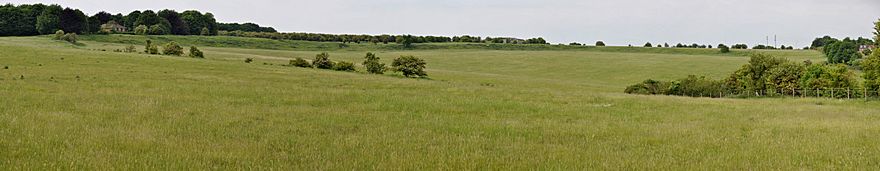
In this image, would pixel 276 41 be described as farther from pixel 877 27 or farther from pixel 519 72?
pixel 877 27

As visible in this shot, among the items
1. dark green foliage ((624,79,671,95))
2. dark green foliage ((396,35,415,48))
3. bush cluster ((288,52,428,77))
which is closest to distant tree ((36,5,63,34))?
bush cluster ((288,52,428,77))

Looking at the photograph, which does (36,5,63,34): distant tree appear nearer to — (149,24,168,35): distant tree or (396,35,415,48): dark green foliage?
(149,24,168,35): distant tree

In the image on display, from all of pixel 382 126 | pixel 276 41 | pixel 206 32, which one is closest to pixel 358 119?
pixel 382 126

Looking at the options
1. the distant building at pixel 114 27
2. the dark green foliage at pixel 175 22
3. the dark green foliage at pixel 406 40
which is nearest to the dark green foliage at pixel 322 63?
the dark green foliage at pixel 406 40

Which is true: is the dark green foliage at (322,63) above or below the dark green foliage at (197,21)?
below

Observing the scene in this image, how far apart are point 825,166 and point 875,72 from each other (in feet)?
174

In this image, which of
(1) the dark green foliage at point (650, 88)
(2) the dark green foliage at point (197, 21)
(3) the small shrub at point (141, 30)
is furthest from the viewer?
(2) the dark green foliage at point (197, 21)

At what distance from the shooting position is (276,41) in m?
160

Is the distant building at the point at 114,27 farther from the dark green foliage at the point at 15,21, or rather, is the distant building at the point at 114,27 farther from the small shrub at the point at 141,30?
the dark green foliage at the point at 15,21

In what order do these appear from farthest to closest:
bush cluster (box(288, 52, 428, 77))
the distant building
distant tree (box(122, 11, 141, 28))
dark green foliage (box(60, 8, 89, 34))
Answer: distant tree (box(122, 11, 141, 28)) → the distant building → dark green foliage (box(60, 8, 89, 34)) → bush cluster (box(288, 52, 428, 77))

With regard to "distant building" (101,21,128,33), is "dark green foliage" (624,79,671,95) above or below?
below

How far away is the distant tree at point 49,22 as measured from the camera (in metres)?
125

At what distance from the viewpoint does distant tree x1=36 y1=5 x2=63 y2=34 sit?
12531 cm

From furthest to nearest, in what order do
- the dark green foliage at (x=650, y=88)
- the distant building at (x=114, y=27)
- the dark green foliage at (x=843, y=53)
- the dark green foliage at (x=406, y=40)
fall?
the dark green foliage at (x=406, y=40), the distant building at (x=114, y=27), the dark green foliage at (x=843, y=53), the dark green foliage at (x=650, y=88)
